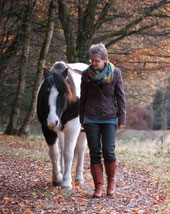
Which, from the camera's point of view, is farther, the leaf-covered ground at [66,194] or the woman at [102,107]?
the woman at [102,107]

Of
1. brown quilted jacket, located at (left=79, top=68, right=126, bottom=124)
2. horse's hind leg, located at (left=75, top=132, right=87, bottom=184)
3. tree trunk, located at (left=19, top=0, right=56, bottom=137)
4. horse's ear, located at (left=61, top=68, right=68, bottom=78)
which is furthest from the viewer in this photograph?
tree trunk, located at (left=19, top=0, right=56, bottom=137)

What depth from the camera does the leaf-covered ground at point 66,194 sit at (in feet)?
15.8

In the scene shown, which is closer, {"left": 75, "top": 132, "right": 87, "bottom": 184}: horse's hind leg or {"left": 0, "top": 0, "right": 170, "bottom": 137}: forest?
{"left": 75, "top": 132, "right": 87, "bottom": 184}: horse's hind leg

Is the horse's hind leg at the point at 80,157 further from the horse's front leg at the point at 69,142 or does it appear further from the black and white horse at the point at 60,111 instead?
the horse's front leg at the point at 69,142

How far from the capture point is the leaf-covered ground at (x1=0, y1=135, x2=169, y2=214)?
4817mm

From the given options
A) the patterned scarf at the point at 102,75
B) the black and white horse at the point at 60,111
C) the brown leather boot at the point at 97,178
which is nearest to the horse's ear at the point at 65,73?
the black and white horse at the point at 60,111

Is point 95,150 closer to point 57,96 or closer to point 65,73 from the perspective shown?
point 57,96

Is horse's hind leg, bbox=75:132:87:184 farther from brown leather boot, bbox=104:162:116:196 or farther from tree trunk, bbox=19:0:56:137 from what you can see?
tree trunk, bbox=19:0:56:137

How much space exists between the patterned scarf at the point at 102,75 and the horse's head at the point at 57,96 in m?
0.54

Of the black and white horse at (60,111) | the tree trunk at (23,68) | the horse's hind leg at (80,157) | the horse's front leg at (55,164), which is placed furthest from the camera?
the tree trunk at (23,68)

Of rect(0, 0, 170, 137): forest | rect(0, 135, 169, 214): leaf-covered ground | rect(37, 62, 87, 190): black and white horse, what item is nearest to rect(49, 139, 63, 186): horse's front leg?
rect(37, 62, 87, 190): black and white horse

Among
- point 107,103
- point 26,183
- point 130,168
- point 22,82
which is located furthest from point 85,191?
point 22,82

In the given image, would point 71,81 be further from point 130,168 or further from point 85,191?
point 130,168

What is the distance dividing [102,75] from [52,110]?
90 cm
